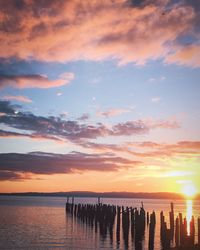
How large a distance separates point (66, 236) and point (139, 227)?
39.0 feet

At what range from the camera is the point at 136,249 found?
985 inches

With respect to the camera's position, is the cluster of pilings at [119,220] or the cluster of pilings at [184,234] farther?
the cluster of pilings at [119,220]

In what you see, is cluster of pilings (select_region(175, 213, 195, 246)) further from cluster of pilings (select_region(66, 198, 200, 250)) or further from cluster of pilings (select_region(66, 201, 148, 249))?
cluster of pilings (select_region(66, 201, 148, 249))

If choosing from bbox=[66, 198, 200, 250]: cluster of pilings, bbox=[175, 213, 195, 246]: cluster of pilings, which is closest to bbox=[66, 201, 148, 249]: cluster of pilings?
bbox=[66, 198, 200, 250]: cluster of pilings

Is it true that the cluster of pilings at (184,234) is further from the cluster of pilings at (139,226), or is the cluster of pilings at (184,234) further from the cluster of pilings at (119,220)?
the cluster of pilings at (119,220)

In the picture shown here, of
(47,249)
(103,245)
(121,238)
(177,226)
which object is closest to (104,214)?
(121,238)

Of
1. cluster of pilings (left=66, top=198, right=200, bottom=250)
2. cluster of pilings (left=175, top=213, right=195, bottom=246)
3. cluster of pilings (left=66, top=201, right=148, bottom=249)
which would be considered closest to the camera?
cluster of pilings (left=175, top=213, right=195, bottom=246)

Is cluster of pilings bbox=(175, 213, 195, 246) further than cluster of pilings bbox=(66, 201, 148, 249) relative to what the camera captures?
No

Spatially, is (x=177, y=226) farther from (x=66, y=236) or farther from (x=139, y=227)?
(x=66, y=236)

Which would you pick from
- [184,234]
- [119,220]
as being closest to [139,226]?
[119,220]

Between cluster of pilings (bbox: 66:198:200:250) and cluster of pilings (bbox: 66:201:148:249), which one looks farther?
cluster of pilings (bbox: 66:201:148:249)

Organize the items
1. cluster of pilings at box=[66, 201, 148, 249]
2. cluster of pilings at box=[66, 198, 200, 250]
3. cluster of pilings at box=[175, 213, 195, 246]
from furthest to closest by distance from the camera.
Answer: cluster of pilings at box=[66, 201, 148, 249] < cluster of pilings at box=[66, 198, 200, 250] < cluster of pilings at box=[175, 213, 195, 246]

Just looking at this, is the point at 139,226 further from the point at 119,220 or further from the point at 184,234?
the point at 184,234

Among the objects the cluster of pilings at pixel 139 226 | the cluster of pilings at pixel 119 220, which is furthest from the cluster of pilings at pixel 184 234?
the cluster of pilings at pixel 119 220
